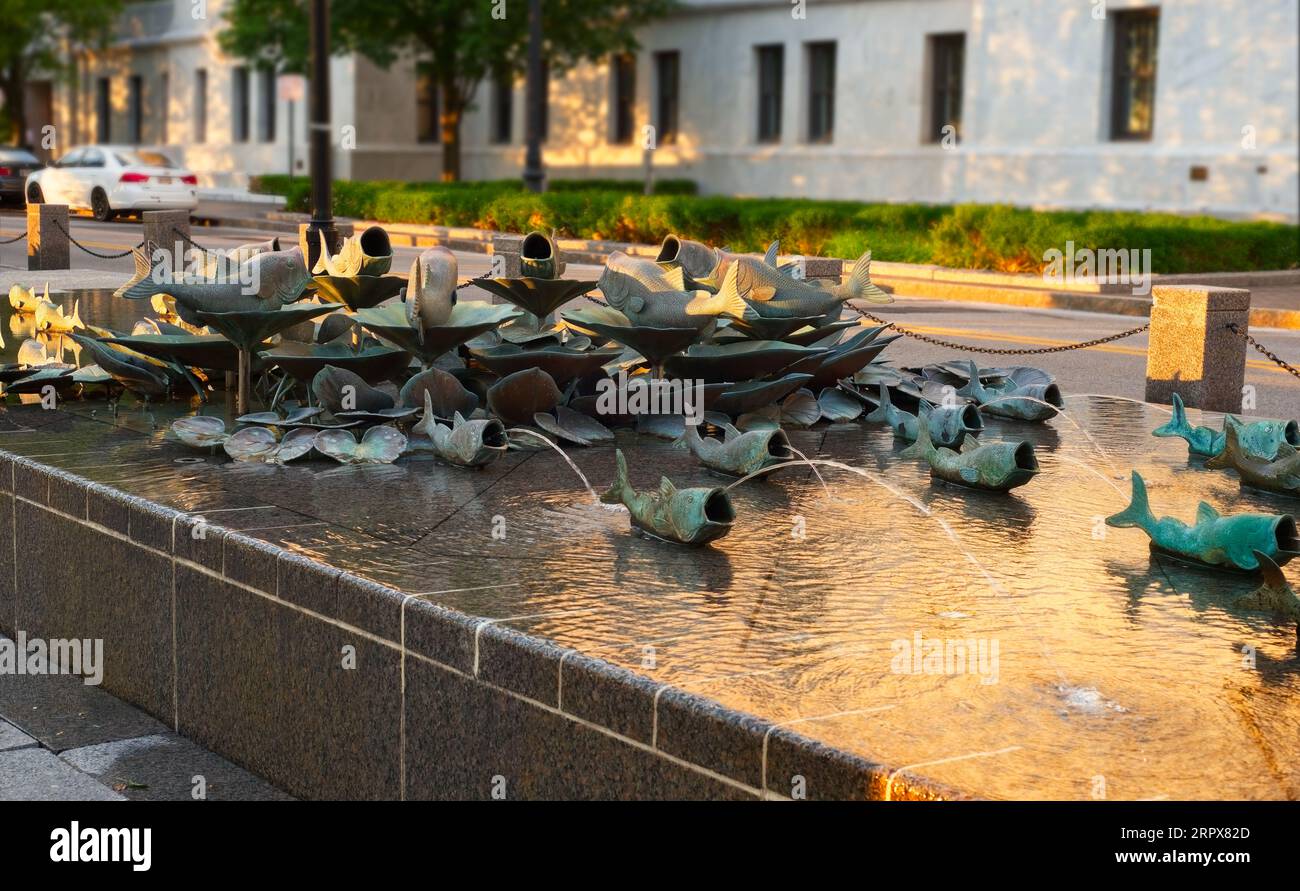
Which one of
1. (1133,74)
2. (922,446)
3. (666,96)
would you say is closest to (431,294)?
(922,446)

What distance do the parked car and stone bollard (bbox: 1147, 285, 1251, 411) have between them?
114 ft

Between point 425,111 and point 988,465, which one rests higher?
point 425,111

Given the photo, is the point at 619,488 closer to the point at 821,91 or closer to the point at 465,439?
the point at 465,439

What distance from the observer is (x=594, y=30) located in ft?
131

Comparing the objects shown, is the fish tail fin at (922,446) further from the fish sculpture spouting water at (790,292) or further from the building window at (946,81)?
the building window at (946,81)

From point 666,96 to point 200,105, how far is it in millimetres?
18382

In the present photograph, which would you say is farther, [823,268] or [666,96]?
[666,96]

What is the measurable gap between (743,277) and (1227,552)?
2611mm

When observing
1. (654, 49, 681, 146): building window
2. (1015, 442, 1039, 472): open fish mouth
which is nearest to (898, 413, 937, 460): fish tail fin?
(1015, 442, 1039, 472): open fish mouth

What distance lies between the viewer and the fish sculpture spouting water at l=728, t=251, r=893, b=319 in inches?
276

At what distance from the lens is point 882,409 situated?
7473mm

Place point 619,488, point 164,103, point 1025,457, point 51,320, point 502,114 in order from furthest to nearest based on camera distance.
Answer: point 164,103
point 502,114
point 51,320
point 1025,457
point 619,488

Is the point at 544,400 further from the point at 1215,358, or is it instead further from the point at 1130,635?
the point at 1215,358
